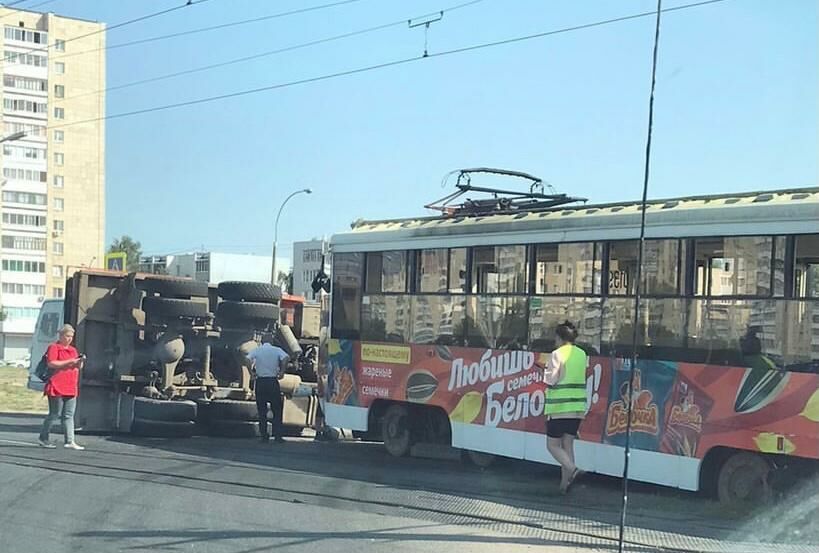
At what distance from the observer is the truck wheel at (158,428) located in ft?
48.4

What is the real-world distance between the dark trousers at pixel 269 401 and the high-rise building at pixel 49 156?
61.2 metres

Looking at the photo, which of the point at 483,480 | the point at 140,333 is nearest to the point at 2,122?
the point at 140,333

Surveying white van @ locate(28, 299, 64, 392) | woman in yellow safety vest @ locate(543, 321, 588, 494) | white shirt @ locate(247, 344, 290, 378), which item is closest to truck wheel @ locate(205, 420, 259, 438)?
white shirt @ locate(247, 344, 290, 378)

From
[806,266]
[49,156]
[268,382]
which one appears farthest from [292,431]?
[49,156]

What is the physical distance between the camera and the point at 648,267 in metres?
9.90

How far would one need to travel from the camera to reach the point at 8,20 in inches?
2837

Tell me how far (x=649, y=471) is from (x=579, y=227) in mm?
2660

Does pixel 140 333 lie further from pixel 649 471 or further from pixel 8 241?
pixel 8 241

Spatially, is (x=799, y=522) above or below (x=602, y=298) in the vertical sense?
below

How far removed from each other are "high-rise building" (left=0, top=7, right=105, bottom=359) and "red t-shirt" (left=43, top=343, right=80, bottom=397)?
6204 cm

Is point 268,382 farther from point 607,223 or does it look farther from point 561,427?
point 607,223

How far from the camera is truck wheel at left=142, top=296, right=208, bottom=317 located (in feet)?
50.0

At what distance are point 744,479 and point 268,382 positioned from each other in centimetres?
751

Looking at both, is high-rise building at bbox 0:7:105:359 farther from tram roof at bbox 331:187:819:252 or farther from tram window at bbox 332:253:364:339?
tram roof at bbox 331:187:819:252
